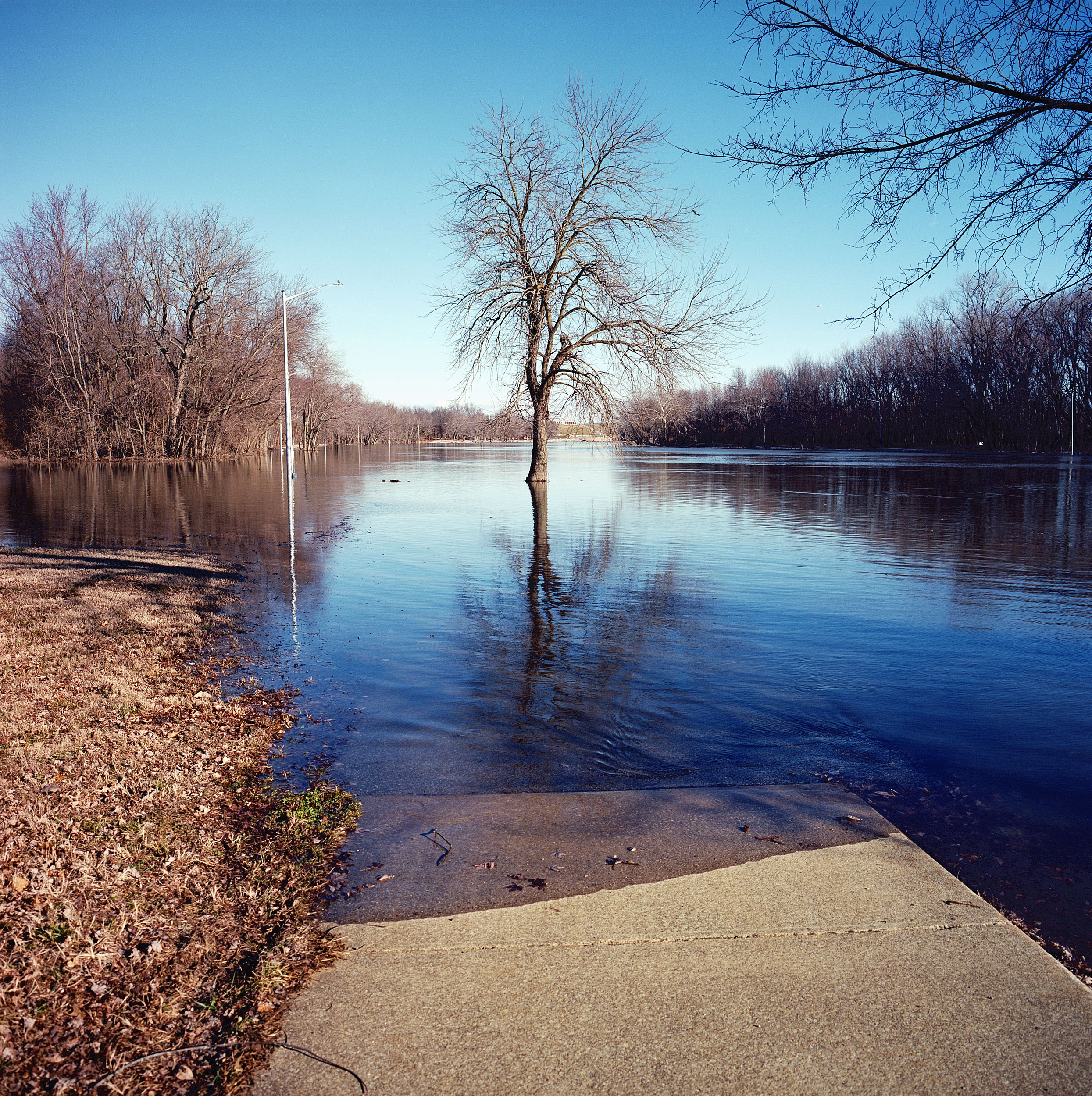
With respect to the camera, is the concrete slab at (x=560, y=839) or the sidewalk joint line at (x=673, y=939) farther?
the concrete slab at (x=560, y=839)

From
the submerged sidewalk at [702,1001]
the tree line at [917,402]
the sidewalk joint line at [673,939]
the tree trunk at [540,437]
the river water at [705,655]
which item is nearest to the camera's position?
the submerged sidewalk at [702,1001]

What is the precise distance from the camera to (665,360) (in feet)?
81.8

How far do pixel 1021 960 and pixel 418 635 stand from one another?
21.9 feet

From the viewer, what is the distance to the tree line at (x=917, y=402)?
2544 inches

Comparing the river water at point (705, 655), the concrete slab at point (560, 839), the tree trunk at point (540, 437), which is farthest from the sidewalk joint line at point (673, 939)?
the tree trunk at point (540, 437)

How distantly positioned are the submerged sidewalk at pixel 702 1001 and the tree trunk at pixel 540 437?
79.8 feet

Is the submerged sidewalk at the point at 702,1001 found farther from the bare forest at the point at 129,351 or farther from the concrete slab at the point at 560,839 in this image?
the bare forest at the point at 129,351

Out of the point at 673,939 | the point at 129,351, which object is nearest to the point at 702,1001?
the point at 673,939

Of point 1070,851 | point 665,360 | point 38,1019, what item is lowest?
point 1070,851

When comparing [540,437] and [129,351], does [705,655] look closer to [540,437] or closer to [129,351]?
[540,437]

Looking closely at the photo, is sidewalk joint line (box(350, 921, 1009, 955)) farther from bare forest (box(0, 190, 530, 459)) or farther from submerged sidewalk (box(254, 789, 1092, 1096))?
bare forest (box(0, 190, 530, 459))

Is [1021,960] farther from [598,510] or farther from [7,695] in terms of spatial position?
[598,510]

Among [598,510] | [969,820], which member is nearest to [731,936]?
[969,820]

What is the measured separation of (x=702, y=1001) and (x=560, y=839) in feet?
4.84
